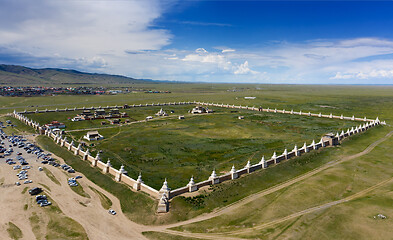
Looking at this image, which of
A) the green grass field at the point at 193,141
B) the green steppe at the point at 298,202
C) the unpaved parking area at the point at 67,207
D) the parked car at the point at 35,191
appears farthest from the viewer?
the green grass field at the point at 193,141

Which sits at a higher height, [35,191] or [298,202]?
[298,202]

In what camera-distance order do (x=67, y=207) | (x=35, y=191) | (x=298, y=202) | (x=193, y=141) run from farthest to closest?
(x=193, y=141) < (x=35, y=191) < (x=67, y=207) < (x=298, y=202)

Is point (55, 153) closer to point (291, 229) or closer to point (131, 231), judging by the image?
point (131, 231)

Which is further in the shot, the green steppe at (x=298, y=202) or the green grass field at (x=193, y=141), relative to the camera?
the green grass field at (x=193, y=141)

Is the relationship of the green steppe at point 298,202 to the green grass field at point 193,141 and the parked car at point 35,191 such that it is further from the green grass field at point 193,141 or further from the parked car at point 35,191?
the parked car at point 35,191

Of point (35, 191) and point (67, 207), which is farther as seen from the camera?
point (35, 191)

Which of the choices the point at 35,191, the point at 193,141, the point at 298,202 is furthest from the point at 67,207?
the point at 193,141

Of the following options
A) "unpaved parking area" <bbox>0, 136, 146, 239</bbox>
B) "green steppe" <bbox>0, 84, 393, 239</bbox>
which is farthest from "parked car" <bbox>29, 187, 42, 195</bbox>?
"green steppe" <bbox>0, 84, 393, 239</bbox>

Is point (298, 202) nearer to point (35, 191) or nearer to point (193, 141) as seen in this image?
point (193, 141)

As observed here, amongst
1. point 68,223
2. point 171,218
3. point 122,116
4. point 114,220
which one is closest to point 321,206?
point 171,218

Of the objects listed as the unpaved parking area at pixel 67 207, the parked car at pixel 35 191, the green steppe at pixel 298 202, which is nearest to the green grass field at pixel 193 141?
the green steppe at pixel 298 202

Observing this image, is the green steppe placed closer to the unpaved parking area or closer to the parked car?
the unpaved parking area
